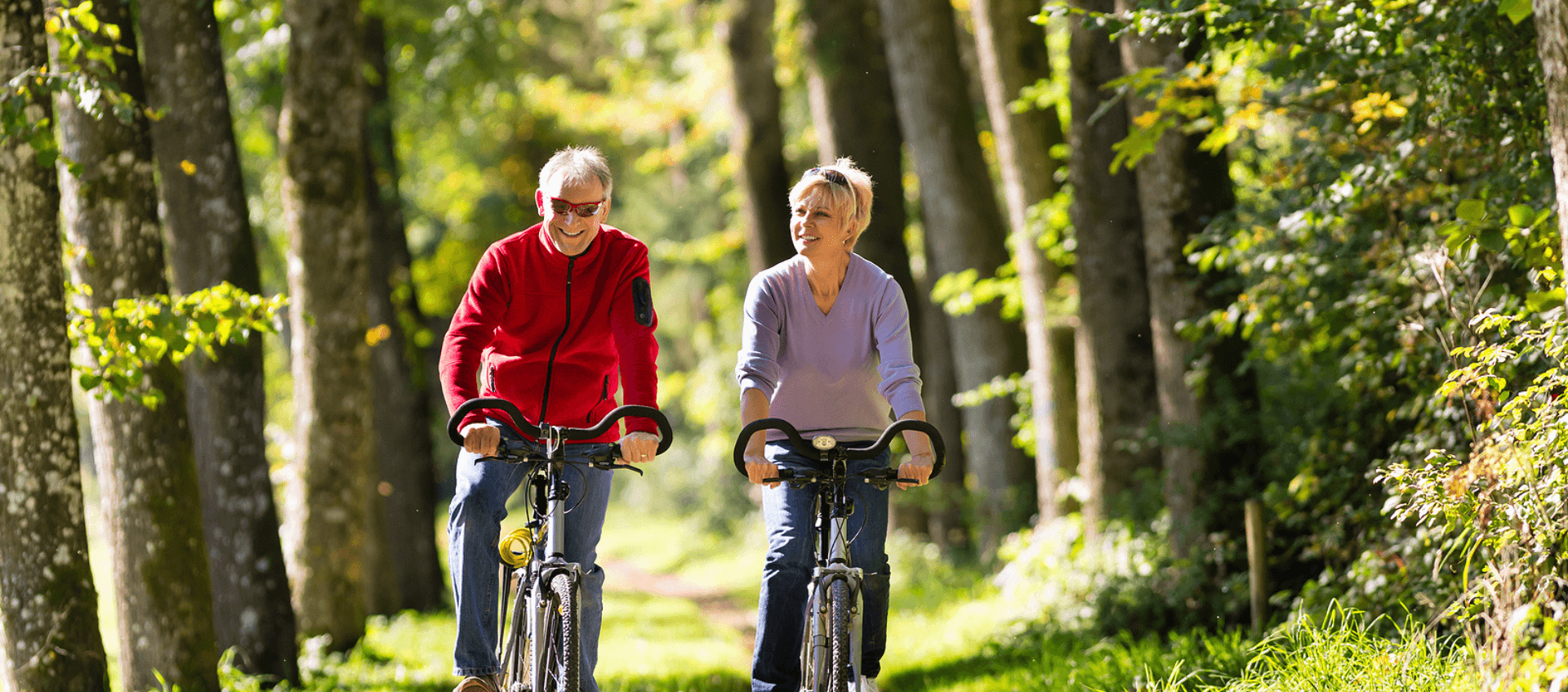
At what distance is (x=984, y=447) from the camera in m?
14.0

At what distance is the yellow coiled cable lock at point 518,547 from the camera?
4238 mm

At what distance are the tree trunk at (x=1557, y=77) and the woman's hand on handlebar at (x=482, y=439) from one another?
10.6ft

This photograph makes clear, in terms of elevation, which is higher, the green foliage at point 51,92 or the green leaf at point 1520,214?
the green foliage at point 51,92

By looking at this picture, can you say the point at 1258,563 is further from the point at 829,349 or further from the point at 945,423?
the point at 945,423

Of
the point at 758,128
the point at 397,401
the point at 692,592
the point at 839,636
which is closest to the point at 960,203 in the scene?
the point at 758,128

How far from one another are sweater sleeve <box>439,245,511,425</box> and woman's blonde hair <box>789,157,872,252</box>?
1022 mm

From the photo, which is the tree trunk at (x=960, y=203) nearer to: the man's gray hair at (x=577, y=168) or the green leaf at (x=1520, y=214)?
the green leaf at (x=1520, y=214)

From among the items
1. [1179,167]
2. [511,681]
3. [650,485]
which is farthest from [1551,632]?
[650,485]

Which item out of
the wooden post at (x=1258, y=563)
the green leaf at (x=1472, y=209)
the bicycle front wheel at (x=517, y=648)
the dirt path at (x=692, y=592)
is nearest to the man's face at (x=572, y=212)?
the bicycle front wheel at (x=517, y=648)

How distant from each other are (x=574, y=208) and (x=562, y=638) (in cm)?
138

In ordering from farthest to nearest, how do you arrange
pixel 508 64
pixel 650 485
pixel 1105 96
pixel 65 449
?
pixel 650 485
pixel 508 64
pixel 1105 96
pixel 65 449

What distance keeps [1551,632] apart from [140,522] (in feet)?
18.6

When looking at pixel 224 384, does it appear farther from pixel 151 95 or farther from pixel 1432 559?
pixel 1432 559

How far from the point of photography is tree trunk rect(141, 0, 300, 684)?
771 cm
